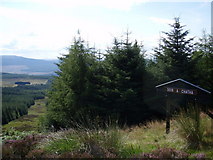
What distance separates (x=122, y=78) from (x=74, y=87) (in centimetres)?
326

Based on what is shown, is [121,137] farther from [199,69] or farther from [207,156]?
[199,69]

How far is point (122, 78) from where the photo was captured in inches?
527

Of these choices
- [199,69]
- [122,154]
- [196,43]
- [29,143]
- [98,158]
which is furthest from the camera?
[196,43]

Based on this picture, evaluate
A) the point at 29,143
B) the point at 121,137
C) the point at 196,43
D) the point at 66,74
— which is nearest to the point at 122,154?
the point at 121,137

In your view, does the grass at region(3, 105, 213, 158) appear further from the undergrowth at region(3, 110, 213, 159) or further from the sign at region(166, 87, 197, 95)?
the sign at region(166, 87, 197, 95)

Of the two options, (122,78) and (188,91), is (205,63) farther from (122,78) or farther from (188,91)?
(188,91)

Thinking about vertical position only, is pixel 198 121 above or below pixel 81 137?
above

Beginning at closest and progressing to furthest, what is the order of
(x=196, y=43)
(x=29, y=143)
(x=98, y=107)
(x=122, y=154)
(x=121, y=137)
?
(x=122, y=154) < (x=121, y=137) < (x=29, y=143) < (x=98, y=107) < (x=196, y=43)

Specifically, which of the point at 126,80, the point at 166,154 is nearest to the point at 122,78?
the point at 126,80

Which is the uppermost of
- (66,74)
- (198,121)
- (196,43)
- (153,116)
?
(196,43)

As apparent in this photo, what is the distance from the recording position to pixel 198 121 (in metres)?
5.55

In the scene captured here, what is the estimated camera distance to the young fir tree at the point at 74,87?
13.8 m

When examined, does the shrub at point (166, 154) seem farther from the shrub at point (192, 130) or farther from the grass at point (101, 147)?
the shrub at point (192, 130)

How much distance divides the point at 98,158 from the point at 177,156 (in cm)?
164
